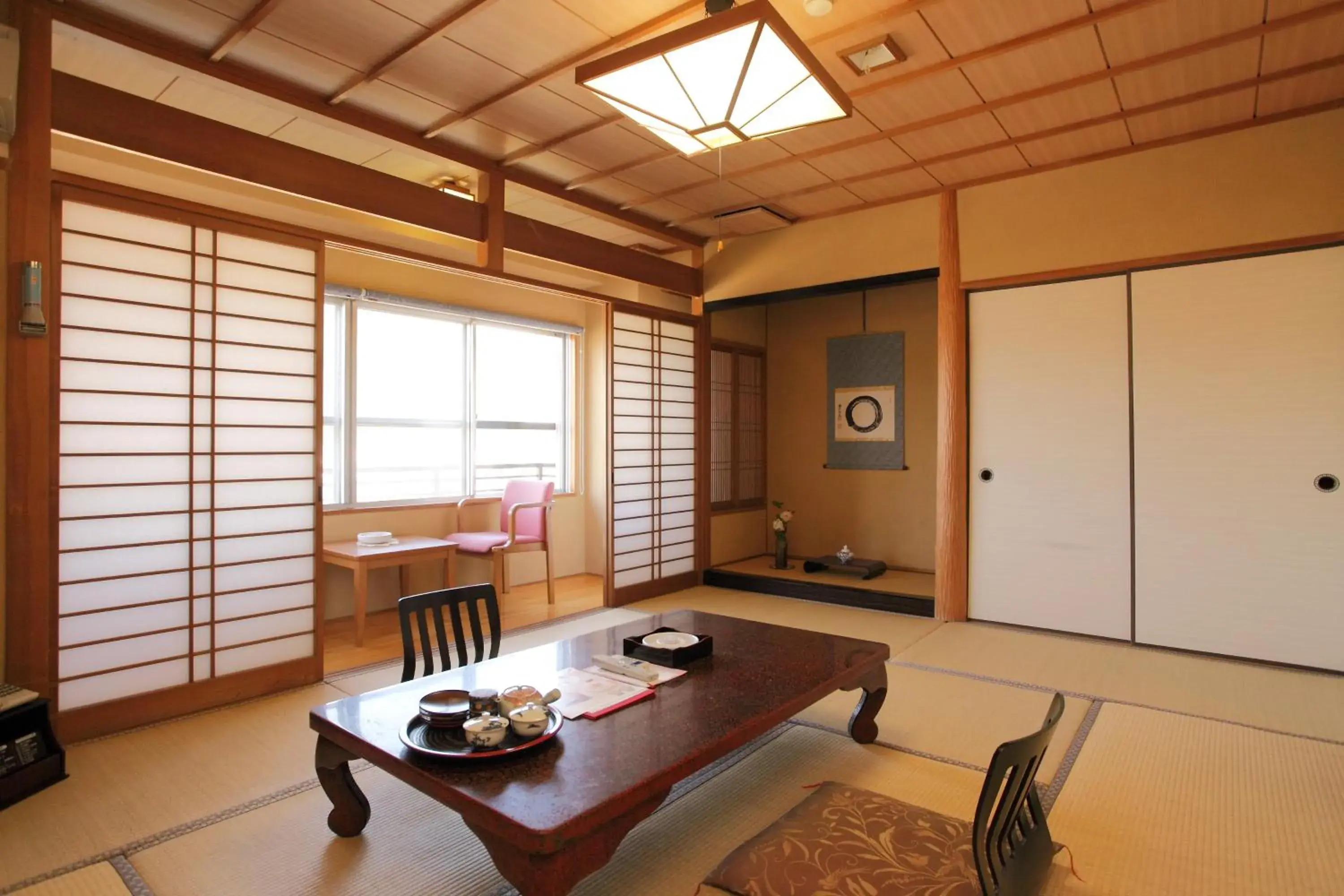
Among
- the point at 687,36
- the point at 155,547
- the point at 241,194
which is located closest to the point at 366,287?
the point at 241,194

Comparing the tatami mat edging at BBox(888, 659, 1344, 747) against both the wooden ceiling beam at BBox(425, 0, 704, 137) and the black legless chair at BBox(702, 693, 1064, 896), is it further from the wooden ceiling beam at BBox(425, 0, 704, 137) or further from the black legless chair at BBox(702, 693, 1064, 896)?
the wooden ceiling beam at BBox(425, 0, 704, 137)

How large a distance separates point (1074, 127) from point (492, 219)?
323 centimetres

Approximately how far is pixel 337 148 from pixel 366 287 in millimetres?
1217

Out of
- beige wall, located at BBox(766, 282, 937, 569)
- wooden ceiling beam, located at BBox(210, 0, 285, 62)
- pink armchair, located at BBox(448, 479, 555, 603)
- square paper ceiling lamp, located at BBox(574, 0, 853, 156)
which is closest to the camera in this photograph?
square paper ceiling lamp, located at BBox(574, 0, 853, 156)

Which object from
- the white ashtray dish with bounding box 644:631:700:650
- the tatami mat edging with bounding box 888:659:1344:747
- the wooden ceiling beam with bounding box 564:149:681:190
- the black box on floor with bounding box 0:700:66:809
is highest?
the wooden ceiling beam with bounding box 564:149:681:190

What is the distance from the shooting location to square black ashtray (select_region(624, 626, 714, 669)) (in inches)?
96.8

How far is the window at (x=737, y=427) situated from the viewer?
6457mm

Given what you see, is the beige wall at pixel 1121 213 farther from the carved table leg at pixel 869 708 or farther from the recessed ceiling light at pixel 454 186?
the carved table leg at pixel 869 708

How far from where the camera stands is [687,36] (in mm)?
2143

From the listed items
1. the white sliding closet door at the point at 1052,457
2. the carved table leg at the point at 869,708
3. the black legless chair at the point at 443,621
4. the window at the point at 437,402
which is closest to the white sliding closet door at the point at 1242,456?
the white sliding closet door at the point at 1052,457

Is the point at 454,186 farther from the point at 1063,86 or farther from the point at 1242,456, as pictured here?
the point at 1242,456

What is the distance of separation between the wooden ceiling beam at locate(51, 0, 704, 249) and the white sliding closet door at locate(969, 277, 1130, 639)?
2.81m

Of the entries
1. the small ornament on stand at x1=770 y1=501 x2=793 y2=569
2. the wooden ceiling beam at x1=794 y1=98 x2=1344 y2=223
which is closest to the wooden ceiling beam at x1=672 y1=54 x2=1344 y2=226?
the wooden ceiling beam at x1=794 y1=98 x2=1344 y2=223

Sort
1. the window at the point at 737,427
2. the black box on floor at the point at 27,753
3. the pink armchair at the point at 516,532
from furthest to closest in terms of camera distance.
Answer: the window at the point at 737,427
the pink armchair at the point at 516,532
the black box on floor at the point at 27,753
